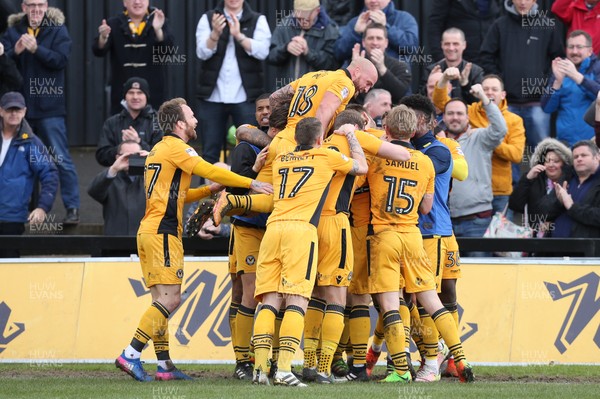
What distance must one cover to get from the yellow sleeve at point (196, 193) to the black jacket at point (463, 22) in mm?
5790

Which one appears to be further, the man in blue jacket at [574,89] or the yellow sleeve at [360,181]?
the man in blue jacket at [574,89]

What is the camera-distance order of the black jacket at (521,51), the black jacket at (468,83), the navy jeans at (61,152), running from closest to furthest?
1. the black jacket at (468,83)
2. the navy jeans at (61,152)
3. the black jacket at (521,51)

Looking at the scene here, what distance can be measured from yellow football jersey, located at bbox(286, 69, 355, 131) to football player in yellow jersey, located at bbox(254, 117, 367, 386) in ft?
2.07

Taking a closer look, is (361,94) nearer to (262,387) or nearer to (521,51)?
(521,51)

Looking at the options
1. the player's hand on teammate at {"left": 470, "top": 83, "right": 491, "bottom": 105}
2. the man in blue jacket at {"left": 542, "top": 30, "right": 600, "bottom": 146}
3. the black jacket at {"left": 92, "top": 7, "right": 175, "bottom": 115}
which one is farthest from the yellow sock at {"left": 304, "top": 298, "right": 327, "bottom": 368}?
the black jacket at {"left": 92, "top": 7, "right": 175, "bottom": 115}

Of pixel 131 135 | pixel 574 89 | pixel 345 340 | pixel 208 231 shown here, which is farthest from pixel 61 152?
pixel 574 89

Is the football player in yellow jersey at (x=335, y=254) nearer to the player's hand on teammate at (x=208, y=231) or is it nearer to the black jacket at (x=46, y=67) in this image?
the player's hand on teammate at (x=208, y=231)

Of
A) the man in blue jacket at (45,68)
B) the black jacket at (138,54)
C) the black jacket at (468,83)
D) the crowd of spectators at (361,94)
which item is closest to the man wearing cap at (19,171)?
the crowd of spectators at (361,94)

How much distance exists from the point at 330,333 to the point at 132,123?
18.2ft

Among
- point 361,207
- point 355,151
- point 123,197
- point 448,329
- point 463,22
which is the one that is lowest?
point 448,329

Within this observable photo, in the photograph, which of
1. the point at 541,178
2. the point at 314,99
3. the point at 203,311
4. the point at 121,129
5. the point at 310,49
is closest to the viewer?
the point at 314,99

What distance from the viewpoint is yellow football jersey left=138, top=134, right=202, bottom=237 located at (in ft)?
37.2

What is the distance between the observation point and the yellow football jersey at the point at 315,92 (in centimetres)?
1141

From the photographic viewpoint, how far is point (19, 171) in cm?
1513
